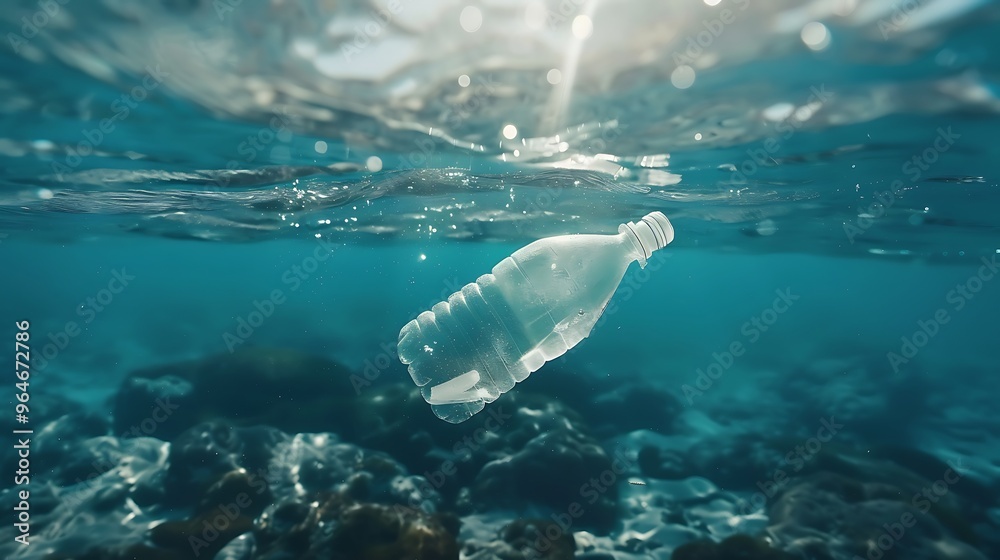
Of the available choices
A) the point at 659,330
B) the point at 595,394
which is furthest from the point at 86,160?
the point at 659,330

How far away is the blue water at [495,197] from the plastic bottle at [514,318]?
2342mm

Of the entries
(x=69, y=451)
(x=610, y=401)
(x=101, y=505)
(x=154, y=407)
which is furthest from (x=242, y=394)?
(x=610, y=401)

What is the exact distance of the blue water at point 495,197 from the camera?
5410 mm

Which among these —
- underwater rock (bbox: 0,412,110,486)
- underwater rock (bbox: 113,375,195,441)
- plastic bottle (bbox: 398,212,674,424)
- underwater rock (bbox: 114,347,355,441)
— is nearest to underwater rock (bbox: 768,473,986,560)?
plastic bottle (bbox: 398,212,674,424)

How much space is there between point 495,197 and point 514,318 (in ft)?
31.1

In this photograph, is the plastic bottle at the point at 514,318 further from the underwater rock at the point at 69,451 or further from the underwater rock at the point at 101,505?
the underwater rock at the point at 69,451

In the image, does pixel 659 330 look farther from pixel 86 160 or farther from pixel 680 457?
pixel 86 160

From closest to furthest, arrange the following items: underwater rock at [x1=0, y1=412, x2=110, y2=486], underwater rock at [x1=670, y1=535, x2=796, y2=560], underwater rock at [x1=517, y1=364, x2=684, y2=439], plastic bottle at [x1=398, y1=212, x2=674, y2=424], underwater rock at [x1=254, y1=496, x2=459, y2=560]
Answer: plastic bottle at [x1=398, y1=212, x2=674, y2=424] → underwater rock at [x1=254, y1=496, x2=459, y2=560] → underwater rock at [x1=670, y1=535, x2=796, y2=560] → underwater rock at [x1=0, y1=412, x2=110, y2=486] → underwater rock at [x1=517, y1=364, x2=684, y2=439]

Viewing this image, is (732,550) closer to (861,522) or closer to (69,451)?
(861,522)

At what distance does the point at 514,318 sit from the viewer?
471 cm

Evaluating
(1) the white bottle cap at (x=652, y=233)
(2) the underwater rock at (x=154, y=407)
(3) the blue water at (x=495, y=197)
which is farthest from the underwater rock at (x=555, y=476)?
(2) the underwater rock at (x=154, y=407)

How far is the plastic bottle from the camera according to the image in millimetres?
4695

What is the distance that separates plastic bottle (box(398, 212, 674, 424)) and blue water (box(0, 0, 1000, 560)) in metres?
2.34

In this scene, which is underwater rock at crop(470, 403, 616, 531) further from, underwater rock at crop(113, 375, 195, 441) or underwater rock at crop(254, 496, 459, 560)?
underwater rock at crop(113, 375, 195, 441)
